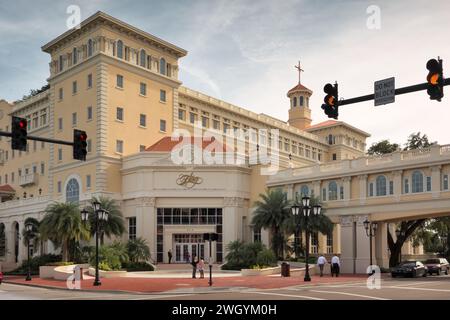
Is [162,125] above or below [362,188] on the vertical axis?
above

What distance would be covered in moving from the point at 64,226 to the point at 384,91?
36.6m

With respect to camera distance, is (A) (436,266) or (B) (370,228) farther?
(A) (436,266)

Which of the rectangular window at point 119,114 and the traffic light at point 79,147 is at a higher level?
the rectangular window at point 119,114

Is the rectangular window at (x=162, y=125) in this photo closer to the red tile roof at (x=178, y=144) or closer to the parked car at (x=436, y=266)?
the red tile roof at (x=178, y=144)

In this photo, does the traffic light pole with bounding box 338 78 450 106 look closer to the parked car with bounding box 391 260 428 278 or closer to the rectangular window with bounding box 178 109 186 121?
the parked car with bounding box 391 260 428 278

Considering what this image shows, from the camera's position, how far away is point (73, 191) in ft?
225

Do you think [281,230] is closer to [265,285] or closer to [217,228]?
[217,228]

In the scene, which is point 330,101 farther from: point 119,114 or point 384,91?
point 119,114

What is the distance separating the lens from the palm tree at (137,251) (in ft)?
174

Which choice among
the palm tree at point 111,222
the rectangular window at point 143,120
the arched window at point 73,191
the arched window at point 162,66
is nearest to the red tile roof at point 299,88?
the arched window at point 162,66

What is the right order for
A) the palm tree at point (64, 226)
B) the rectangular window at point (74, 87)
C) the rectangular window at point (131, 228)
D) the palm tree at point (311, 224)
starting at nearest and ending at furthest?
1. the palm tree at point (64, 226)
2. the palm tree at point (311, 224)
3. the rectangular window at point (131, 228)
4. the rectangular window at point (74, 87)

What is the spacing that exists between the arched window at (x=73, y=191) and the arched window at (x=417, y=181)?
35504 millimetres

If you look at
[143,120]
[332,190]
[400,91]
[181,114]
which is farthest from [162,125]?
[400,91]
